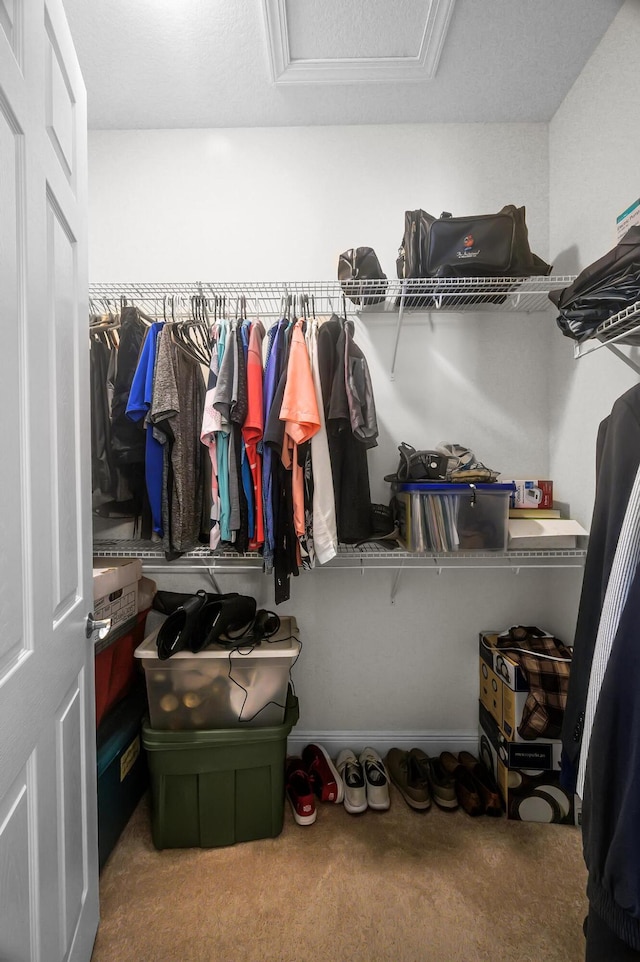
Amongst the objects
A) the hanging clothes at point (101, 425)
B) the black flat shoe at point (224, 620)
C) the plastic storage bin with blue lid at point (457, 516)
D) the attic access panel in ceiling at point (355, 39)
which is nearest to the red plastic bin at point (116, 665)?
the black flat shoe at point (224, 620)

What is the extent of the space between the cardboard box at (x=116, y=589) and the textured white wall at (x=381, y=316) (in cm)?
29

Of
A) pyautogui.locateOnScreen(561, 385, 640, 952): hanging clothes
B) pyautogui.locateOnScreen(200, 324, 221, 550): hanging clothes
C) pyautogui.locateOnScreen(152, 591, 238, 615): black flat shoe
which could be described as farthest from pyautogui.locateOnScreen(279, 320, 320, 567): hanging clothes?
pyautogui.locateOnScreen(561, 385, 640, 952): hanging clothes

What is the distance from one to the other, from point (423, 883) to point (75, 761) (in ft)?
3.75

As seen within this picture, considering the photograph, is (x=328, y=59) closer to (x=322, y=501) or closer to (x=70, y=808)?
(x=322, y=501)

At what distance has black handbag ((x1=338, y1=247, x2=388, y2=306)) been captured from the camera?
64.8 inches

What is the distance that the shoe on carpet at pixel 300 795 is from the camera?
1596 mm

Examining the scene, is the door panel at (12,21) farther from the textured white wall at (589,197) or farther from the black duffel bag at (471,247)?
the textured white wall at (589,197)

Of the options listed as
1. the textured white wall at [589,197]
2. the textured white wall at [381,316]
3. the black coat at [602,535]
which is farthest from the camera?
the textured white wall at [381,316]

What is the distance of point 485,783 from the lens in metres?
1.74

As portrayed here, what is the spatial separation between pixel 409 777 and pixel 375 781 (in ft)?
0.48

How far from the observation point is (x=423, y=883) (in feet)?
4.50

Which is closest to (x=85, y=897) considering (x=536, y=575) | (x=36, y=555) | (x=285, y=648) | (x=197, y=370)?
(x=285, y=648)

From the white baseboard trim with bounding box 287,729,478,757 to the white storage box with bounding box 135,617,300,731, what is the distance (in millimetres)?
557

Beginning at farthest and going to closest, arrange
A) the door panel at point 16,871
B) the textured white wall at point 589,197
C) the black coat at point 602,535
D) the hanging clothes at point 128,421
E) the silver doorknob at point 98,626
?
the hanging clothes at point 128,421, the textured white wall at point 589,197, the silver doorknob at point 98,626, the black coat at point 602,535, the door panel at point 16,871
